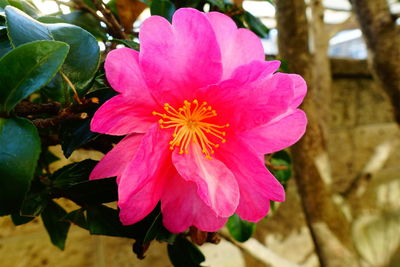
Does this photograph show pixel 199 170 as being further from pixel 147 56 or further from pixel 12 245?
pixel 12 245

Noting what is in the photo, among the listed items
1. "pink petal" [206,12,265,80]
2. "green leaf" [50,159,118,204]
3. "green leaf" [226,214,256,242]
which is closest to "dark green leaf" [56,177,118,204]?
"green leaf" [50,159,118,204]

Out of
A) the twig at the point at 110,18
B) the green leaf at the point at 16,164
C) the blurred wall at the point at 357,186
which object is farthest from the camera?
the blurred wall at the point at 357,186

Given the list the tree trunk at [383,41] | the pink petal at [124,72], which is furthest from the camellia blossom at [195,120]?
the tree trunk at [383,41]

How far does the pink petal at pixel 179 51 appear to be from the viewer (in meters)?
0.32

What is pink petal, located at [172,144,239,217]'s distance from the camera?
0.32m

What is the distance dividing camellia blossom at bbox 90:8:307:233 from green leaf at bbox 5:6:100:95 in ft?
0.16

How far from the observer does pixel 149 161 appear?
326 millimetres

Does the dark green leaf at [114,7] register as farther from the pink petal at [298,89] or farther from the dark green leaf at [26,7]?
the pink petal at [298,89]

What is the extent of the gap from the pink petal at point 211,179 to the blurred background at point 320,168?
0.90 ft

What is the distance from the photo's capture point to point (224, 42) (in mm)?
363

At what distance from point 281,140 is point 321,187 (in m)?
0.73

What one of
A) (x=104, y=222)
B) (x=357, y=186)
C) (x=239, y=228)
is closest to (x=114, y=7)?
(x=104, y=222)

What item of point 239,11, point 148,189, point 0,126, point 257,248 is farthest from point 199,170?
point 257,248

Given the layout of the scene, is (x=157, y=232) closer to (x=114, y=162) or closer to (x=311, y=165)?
(x=114, y=162)
